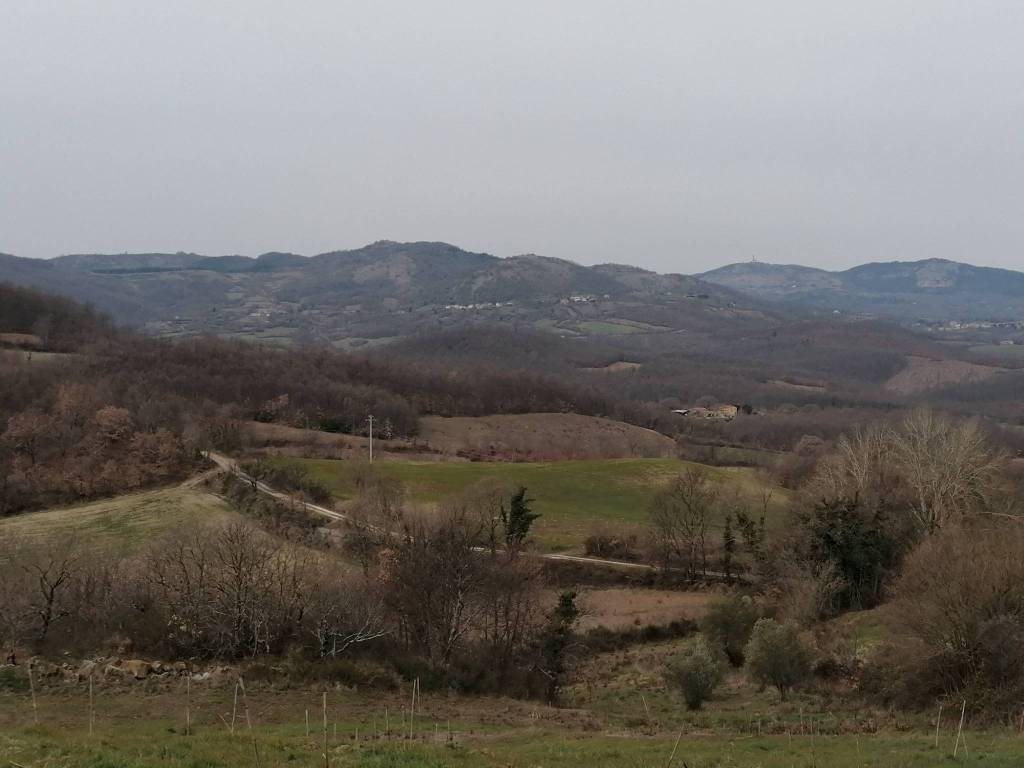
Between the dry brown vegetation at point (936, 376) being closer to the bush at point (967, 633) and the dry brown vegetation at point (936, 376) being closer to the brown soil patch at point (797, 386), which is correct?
the brown soil patch at point (797, 386)

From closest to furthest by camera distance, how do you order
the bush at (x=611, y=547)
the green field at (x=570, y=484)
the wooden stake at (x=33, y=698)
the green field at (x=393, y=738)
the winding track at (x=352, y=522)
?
1. the green field at (x=393, y=738)
2. the wooden stake at (x=33, y=698)
3. the winding track at (x=352, y=522)
4. the bush at (x=611, y=547)
5. the green field at (x=570, y=484)

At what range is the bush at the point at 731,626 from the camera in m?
30.9

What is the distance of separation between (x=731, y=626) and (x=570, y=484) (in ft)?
118

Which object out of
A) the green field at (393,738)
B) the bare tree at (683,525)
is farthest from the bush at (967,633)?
the bare tree at (683,525)

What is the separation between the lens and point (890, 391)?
179625 millimetres

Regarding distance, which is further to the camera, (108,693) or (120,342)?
(120,342)

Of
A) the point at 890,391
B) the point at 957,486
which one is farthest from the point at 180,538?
the point at 890,391

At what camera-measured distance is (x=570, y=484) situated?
6700cm

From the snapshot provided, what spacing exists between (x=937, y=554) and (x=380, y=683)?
1643 cm

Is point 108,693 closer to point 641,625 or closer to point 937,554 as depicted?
point 937,554

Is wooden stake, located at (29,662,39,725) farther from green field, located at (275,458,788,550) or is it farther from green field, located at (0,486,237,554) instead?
green field, located at (275,458,788,550)

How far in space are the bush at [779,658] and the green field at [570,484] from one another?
26.8 metres

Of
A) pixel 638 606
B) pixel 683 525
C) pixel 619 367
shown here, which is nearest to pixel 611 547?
pixel 683 525

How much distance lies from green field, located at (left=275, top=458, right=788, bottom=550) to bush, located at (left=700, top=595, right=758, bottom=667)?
778 inches
